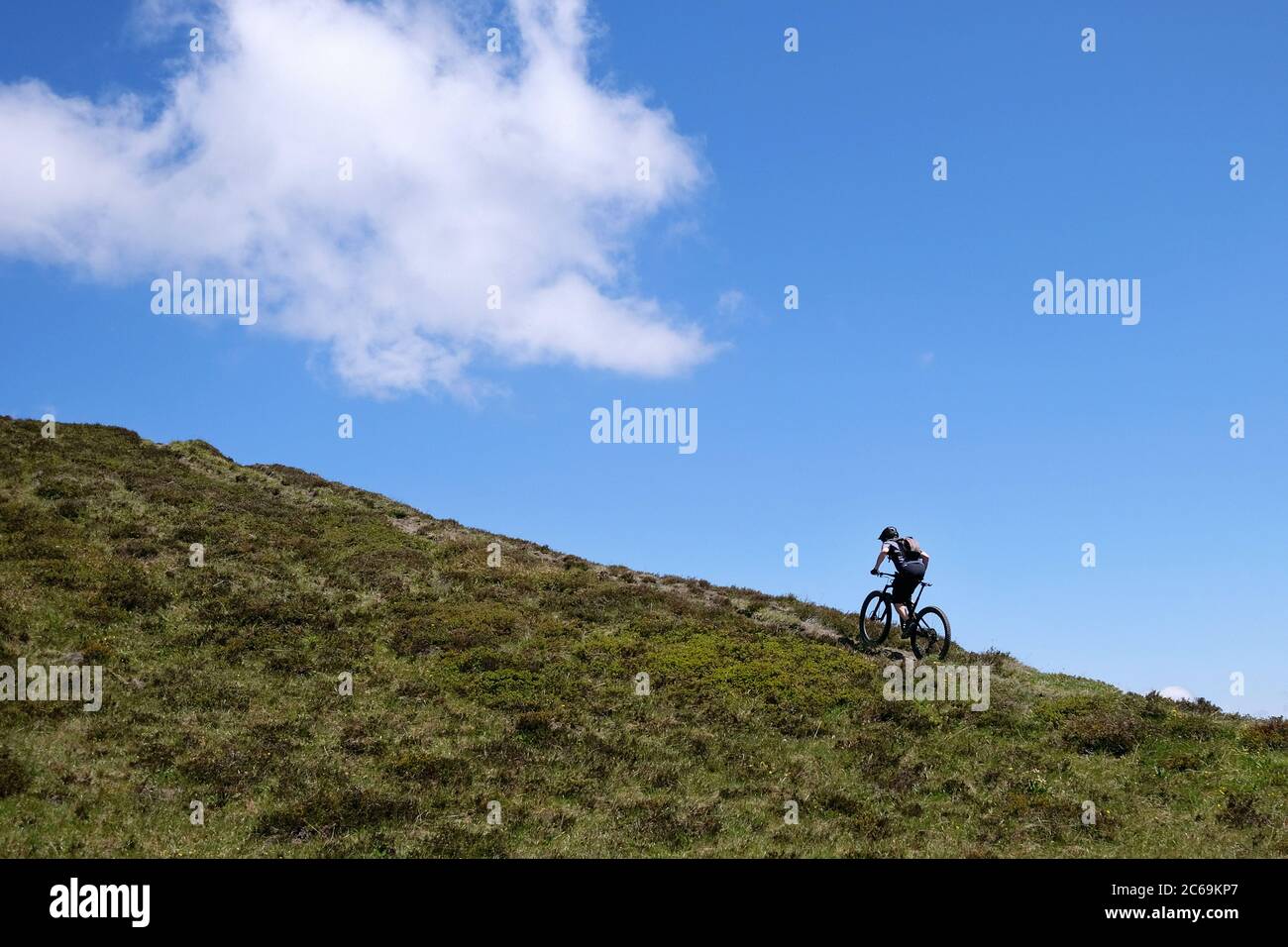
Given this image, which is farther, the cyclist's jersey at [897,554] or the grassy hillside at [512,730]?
the cyclist's jersey at [897,554]

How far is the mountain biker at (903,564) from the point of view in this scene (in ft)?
70.7

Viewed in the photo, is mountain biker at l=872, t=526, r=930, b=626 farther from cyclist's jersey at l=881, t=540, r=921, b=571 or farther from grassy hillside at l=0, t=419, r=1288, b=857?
grassy hillside at l=0, t=419, r=1288, b=857

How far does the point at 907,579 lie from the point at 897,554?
0.71 metres

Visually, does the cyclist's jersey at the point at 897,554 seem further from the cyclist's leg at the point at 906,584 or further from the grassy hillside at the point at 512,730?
the grassy hillside at the point at 512,730

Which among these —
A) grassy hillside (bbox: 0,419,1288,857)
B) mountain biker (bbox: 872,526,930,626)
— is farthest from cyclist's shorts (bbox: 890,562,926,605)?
grassy hillside (bbox: 0,419,1288,857)

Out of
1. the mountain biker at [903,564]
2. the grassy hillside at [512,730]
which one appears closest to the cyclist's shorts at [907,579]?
the mountain biker at [903,564]

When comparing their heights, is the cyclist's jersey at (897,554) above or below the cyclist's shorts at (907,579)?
above

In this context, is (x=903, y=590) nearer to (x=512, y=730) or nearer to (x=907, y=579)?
(x=907, y=579)

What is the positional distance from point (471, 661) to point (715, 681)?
21.1 feet

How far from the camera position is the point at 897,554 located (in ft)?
71.3

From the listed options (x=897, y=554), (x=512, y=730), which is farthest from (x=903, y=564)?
(x=512, y=730)

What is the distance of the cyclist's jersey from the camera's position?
70.7ft
